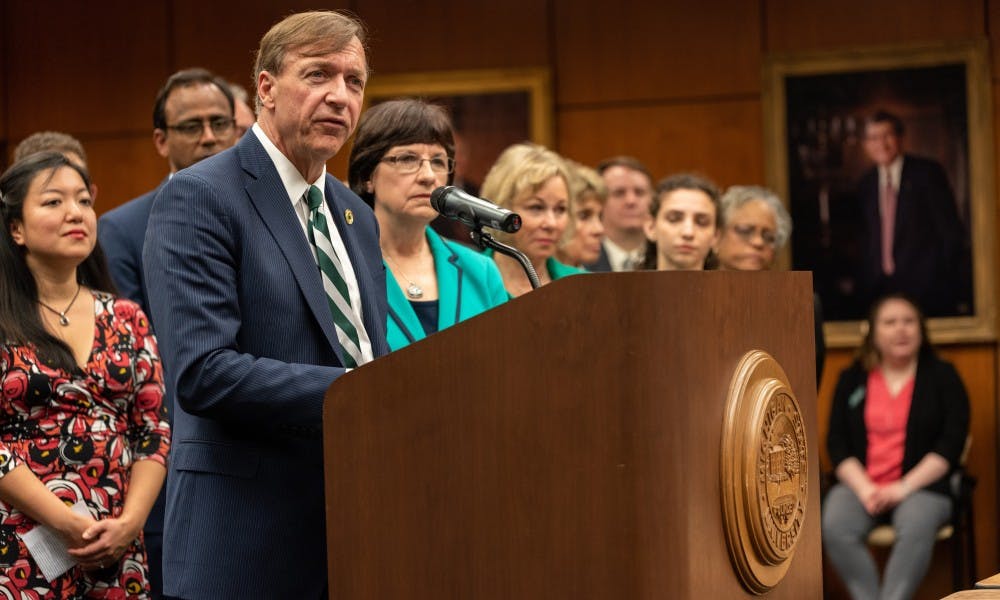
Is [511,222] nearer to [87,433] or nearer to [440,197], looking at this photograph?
[440,197]

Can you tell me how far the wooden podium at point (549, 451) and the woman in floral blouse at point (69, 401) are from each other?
4.22 feet

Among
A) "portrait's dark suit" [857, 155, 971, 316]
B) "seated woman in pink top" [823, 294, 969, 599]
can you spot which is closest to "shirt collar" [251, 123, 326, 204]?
"seated woman in pink top" [823, 294, 969, 599]

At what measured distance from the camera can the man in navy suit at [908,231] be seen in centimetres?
698

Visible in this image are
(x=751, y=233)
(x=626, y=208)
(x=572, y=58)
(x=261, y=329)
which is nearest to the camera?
(x=261, y=329)

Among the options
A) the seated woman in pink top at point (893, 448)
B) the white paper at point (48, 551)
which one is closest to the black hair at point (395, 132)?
the white paper at point (48, 551)

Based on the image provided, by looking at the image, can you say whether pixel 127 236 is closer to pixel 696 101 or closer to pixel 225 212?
pixel 225 212

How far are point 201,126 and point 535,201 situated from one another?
1004mm

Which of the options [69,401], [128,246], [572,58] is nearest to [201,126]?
[128,246]

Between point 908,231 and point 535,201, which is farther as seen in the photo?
point 908,231

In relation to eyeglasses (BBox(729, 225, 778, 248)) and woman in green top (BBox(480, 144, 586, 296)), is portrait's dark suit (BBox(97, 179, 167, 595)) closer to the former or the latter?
woman in green top (BBox(480, 144, 586, 296))

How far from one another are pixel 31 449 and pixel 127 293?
821 millimetres

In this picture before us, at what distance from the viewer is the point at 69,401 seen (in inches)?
125

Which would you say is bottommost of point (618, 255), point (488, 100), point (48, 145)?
point (618, 255)

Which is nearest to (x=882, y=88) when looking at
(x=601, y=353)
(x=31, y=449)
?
(x=31, y=449)
